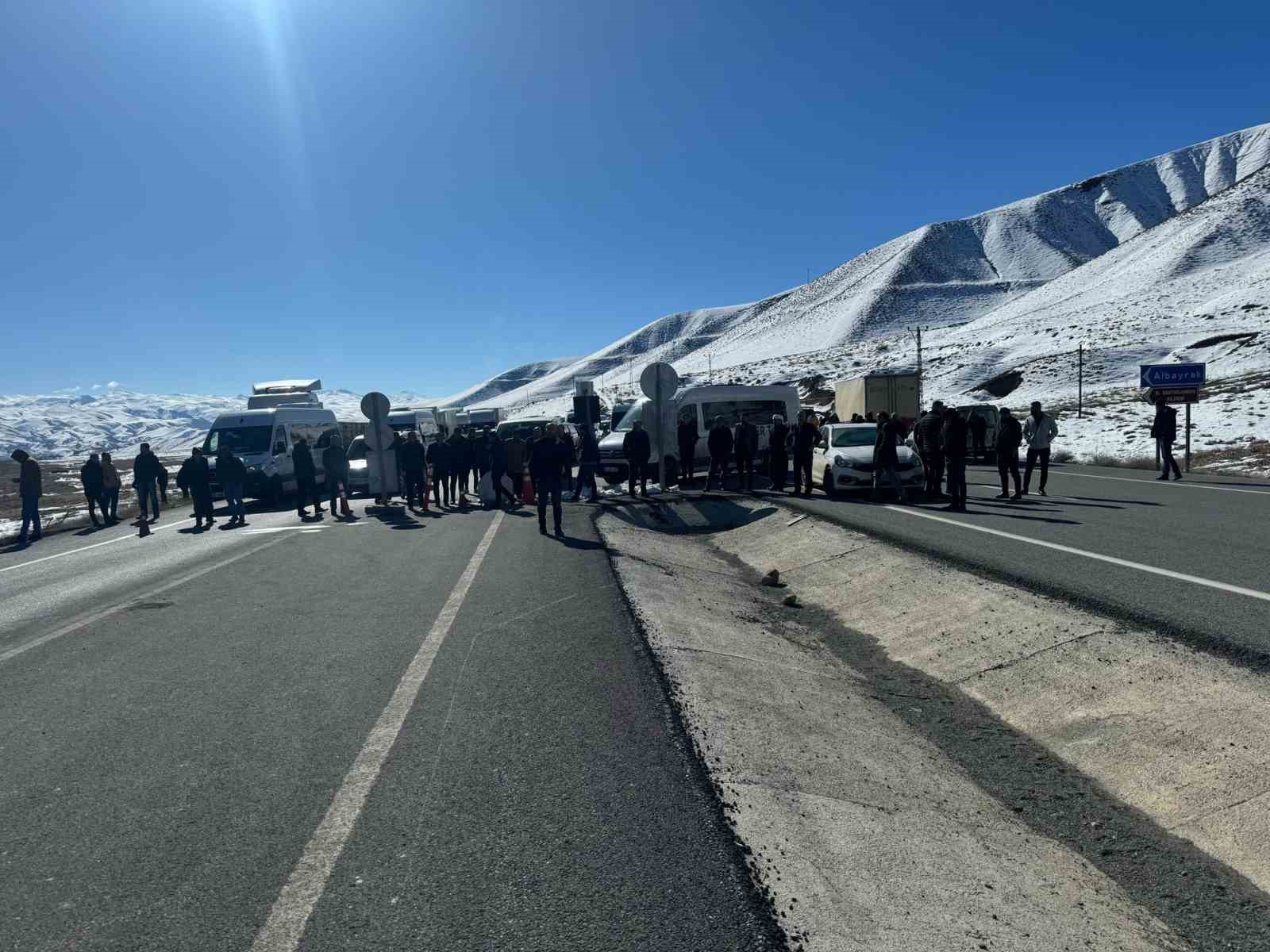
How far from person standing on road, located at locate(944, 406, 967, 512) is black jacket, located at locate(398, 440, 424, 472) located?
1050 cm

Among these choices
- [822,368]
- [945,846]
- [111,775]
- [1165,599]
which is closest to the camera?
[945,846]

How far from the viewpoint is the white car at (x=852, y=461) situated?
15539mm

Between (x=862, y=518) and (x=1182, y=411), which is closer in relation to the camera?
(x=862, y=518)

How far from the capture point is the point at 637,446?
56.8 feet

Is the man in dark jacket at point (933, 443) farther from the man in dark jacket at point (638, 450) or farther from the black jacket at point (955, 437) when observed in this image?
the man in dark jacket at point (638, 450)

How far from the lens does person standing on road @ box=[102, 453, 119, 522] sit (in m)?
19.0

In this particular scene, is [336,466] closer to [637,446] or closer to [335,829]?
[637,446]

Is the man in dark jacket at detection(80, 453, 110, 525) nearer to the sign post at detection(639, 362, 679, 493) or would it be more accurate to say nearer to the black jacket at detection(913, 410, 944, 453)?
the sign post at detection(639, 362, 679, 493)

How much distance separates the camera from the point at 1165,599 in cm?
664

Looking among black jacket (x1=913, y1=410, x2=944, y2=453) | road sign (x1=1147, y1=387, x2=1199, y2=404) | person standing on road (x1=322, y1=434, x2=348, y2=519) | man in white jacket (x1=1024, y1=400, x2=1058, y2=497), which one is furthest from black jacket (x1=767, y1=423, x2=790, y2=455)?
road sign (x1=1147, y1=387, x2=1199, y2=404)

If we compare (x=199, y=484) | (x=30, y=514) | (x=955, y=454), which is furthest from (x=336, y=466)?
(x=955, y=454)

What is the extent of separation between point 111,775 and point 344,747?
1032 millimetres

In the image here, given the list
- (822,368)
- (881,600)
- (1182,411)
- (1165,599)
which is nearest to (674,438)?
(881,600)

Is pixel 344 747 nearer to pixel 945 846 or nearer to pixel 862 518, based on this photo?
pixel 945 846
